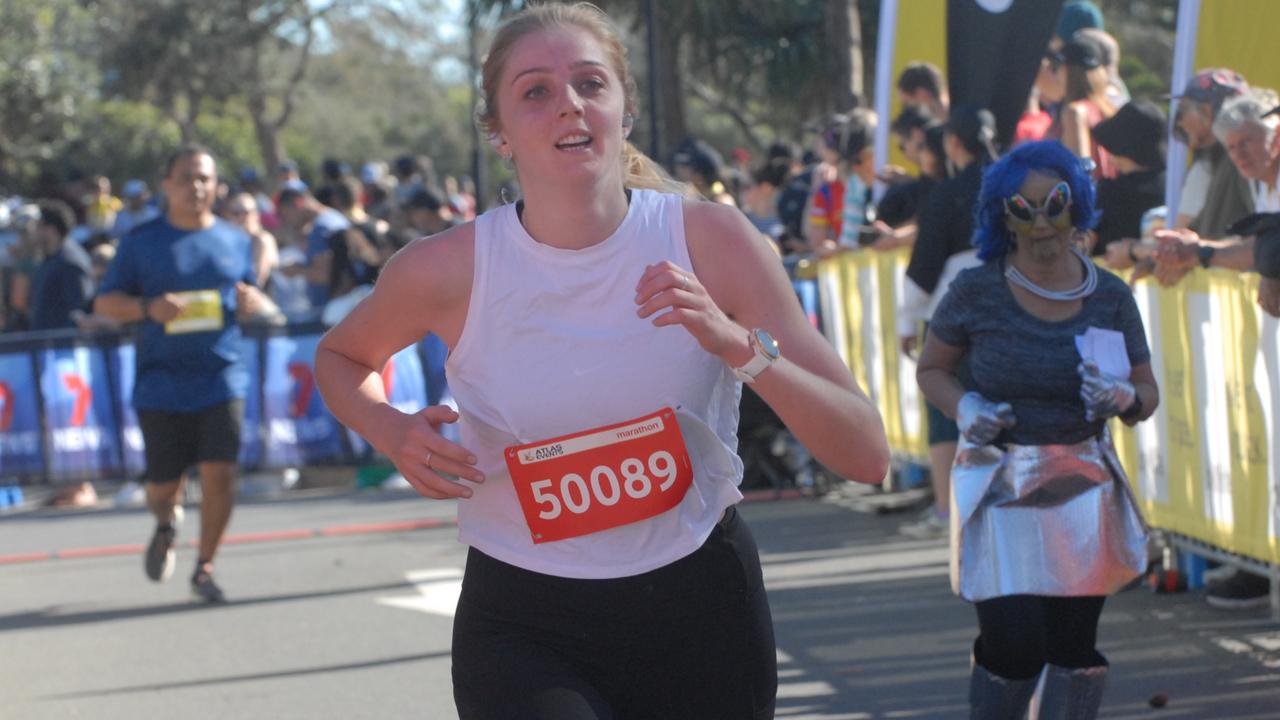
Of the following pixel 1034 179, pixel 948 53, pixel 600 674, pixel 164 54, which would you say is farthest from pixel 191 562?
pixel 164 54

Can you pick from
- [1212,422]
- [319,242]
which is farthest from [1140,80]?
[1212,422]

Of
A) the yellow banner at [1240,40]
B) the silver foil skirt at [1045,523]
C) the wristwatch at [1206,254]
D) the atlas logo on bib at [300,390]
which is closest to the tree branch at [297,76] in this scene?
the atlas logo on bib at [300,390]

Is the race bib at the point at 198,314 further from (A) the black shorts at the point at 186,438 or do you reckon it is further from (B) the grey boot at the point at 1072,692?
A: (B) the grey boot at the point at 1072,692

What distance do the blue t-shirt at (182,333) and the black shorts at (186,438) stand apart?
0.05 metres

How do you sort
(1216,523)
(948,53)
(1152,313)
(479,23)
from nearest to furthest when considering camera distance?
1. (1216,523)
2. (1152,313)
3. (948,53)
4. (479,23)

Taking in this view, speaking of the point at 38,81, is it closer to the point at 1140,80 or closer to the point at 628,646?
the point at 1140,80

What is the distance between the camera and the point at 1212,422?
7676 mm

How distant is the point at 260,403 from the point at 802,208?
443 centimetres

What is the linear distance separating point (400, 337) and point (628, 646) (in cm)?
71

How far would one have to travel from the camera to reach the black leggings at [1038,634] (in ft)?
16.8

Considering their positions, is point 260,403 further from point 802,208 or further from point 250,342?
point 802,208

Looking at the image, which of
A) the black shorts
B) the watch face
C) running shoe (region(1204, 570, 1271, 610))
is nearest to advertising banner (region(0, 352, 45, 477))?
the black shorts

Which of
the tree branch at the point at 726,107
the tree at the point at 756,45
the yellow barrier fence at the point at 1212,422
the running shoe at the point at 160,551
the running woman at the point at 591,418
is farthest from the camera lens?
the tree branch at the point at 726,107

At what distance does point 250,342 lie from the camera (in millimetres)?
15375
